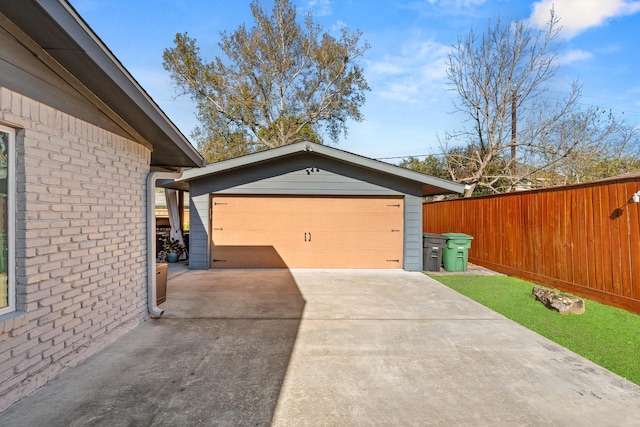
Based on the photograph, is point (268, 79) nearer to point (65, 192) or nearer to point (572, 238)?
point (572, 238)

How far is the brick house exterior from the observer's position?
2463 mm

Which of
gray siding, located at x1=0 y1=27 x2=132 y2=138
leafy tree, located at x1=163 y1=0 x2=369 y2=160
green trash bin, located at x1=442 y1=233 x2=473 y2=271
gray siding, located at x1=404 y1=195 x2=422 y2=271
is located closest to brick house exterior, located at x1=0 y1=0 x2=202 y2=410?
gray siding, located at x1=0 y1=27 x2=132 y2=138

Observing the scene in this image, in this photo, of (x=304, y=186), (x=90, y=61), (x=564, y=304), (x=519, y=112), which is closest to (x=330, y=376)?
(x=90, y=61)

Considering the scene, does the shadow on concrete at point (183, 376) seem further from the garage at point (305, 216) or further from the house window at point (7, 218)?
the garage at point (305, 216)

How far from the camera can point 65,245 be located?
9.75ft

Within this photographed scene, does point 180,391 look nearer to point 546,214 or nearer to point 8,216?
point 8,216

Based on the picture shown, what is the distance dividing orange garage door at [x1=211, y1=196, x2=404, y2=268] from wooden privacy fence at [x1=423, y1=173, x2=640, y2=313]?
250 cm

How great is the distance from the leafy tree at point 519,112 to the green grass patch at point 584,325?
34.3 ft

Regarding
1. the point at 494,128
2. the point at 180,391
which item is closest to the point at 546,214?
the point at 180,391

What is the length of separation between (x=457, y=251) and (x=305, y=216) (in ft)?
12.7

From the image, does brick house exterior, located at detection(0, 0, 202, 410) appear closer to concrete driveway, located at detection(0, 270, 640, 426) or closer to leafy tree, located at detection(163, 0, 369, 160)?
concrete driveway, located at detection(0, 270, 640, 426)

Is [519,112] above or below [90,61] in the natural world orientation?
above

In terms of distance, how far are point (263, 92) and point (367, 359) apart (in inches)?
726

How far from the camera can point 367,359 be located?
10.6 feet
